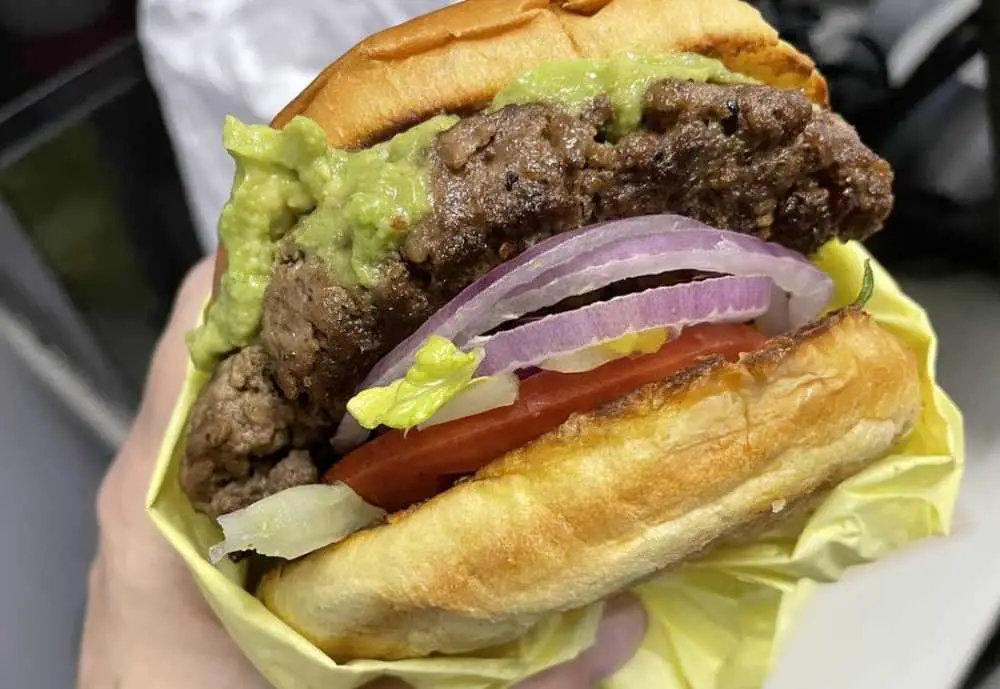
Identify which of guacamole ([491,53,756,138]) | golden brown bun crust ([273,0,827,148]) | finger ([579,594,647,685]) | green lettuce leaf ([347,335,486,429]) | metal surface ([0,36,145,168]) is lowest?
finger ([579,594,647,685])

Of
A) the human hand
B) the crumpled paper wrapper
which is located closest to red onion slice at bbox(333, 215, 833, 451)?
the crumpled paper wrapper

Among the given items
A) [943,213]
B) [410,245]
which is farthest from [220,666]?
[943,213]

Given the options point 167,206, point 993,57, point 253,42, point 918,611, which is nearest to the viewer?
point 993,57

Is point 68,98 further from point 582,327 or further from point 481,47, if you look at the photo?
point 582,327

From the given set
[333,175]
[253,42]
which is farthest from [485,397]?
[253,42]

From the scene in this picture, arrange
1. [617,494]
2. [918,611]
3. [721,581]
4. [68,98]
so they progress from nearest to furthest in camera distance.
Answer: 1. [617,494]
2. [721,581]
3. [918,611]
4. [68,98]

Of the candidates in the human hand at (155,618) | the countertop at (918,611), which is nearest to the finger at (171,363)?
the human hand at (155,618)

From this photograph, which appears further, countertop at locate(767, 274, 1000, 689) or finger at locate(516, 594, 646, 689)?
countertop at locate(767, 274, 1000, 689)

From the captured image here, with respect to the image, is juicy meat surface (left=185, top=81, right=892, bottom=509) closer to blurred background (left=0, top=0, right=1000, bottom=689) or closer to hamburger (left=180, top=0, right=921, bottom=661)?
hamburger (left=180, top=0, right=921, bottom=661)
